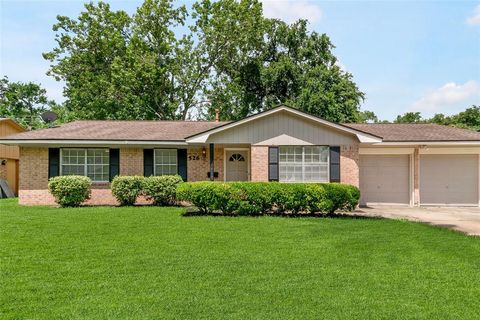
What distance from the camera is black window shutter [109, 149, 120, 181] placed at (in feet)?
52.5

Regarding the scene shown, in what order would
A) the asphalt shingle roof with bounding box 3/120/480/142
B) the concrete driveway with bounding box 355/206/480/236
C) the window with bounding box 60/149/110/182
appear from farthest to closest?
the window with bounding box 60/149/110/182 < the asphalt shingle roof with bounding box 3/120/480/142 < the concrete driveway with bounding box 355/206/480/236

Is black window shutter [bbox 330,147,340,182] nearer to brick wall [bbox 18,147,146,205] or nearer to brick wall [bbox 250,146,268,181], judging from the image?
brick wall [bbox 250,146,268,181]

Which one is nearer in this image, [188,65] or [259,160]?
[259,160]

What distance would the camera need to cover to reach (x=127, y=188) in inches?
588

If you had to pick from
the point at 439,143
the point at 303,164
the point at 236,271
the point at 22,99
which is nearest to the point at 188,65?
the point at 303,164

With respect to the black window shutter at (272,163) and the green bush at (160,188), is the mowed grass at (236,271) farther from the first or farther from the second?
the black window shutter at (272,163)

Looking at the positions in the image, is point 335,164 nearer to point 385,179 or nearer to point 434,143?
point 385,179

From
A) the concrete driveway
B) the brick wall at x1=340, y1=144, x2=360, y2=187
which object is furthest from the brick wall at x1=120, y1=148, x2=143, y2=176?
the concrete driveway

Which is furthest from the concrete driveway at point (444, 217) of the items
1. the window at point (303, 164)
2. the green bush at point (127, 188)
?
the green bush at point (127, 188)

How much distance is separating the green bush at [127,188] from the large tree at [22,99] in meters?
38.9

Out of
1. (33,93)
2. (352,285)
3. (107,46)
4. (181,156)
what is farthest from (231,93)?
(33,93)

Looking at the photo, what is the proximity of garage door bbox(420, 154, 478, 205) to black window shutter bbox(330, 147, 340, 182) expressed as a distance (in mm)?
4301

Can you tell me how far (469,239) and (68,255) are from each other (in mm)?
8484

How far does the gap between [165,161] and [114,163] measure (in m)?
2.08
